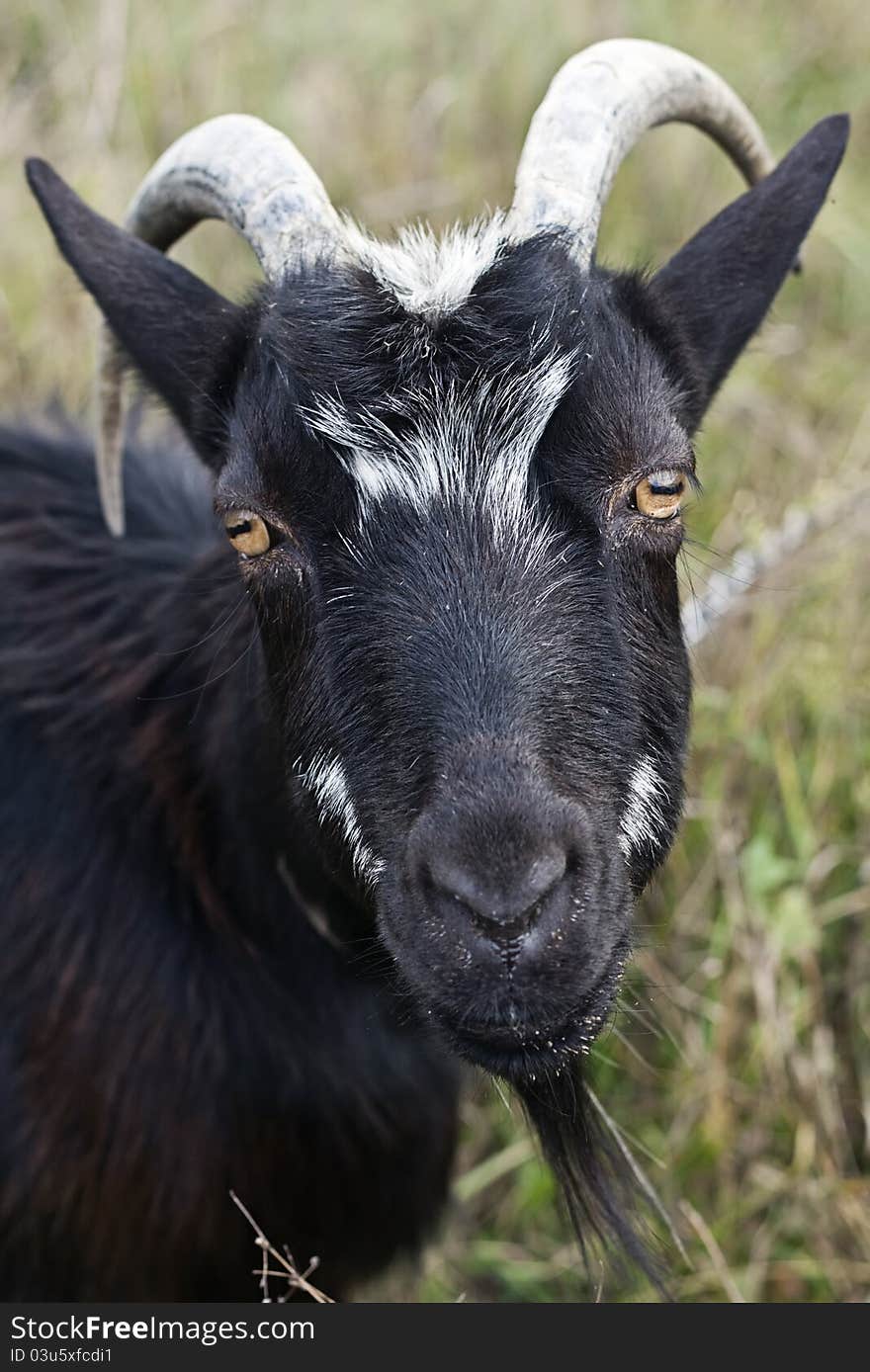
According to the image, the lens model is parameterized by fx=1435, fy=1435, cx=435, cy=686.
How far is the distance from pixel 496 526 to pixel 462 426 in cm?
23

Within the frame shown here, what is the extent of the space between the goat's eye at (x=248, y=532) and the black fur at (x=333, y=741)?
28 mm

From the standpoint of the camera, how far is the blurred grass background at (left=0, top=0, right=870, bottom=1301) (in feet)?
15.3

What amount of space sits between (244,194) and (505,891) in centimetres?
186

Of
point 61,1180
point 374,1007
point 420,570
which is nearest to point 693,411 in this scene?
point 420,570

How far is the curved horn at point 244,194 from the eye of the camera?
3.29 meters

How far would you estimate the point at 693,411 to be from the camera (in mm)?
3334

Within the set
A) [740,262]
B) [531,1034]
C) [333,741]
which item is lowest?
[531,1034]

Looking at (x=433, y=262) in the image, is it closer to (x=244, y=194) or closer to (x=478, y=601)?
(x=244, y=194)

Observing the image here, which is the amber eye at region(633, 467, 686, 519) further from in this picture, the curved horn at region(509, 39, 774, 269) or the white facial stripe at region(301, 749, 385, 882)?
the white facial stripe at region(301, 749, 385, 882)

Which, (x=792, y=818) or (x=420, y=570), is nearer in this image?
(x=420, y=570)

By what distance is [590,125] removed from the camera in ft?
10.8

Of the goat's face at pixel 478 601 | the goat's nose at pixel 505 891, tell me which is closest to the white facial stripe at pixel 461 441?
the goat's face at pixel 478 601

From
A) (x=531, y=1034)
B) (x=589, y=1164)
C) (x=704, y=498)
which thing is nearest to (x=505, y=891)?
(x=531, y=1034)

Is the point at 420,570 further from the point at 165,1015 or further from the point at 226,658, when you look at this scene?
the point at 165,1015
